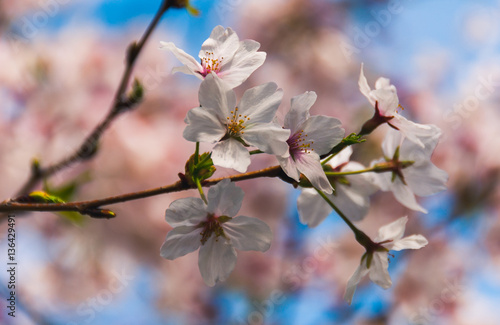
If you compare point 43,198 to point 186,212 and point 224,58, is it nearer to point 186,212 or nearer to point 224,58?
point 186,212

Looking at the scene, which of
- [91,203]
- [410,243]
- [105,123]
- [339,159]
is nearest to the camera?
[91,203]

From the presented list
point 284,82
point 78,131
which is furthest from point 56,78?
point 284,82

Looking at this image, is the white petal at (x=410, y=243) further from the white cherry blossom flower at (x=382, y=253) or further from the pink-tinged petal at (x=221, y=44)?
the pink-tinged petal at (x=221, y=44)

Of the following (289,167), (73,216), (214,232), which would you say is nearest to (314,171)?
(289,167)

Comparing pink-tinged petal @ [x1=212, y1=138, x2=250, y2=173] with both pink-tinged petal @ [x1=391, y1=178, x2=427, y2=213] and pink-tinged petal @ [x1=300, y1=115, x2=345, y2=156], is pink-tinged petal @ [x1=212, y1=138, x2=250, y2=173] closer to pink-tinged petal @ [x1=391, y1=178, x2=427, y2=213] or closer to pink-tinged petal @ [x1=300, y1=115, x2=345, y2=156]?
pink-tinged petal @ [x1=300, y1=115, x2=345, y2=156]

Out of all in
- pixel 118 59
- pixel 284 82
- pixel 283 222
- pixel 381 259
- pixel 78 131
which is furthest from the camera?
pixel 284 82

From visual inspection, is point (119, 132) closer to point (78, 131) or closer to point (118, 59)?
point (78, 131)
